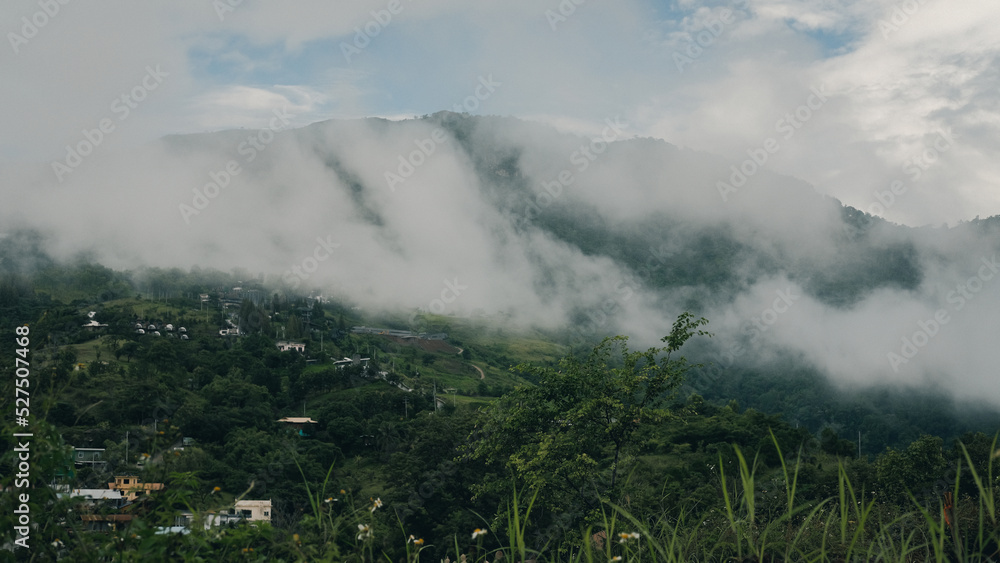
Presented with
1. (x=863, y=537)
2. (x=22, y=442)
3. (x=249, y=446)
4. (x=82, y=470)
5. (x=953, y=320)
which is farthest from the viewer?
(x=953, y=320)

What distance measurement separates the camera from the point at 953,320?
7416 inches

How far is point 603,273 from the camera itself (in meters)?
179

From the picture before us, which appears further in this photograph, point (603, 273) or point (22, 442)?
point (603, 273)

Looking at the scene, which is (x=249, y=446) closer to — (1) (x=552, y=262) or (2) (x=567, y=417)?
(2) (x=567, y=417)

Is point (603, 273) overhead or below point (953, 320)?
overhead

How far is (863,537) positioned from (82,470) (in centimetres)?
513

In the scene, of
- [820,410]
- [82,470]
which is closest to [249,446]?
[82,470]

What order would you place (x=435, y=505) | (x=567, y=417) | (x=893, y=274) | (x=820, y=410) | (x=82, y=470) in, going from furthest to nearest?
(x=893, y=274)
(x=820, y=410)
(x=435, y=505)
(x=567, y=417)
(x=82, y=470)

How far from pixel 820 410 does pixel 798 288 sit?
3574 inches

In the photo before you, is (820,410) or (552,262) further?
(552,262)

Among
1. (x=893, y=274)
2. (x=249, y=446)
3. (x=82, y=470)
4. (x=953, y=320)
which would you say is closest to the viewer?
(x=82, y=470)

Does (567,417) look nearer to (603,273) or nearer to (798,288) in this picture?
(603,273)

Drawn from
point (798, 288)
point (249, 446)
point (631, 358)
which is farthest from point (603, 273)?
point (631, 358)

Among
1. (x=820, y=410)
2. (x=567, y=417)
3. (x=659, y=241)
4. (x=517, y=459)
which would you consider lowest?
(x=820, y=410)
